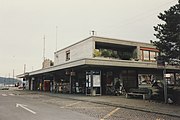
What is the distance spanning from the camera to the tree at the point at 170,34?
15.5m

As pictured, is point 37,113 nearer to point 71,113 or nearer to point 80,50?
point 71,113

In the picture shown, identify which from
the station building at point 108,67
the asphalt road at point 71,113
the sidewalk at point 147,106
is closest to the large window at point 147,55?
the station building at point 108,67

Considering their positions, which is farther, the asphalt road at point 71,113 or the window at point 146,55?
the window at point 146,55

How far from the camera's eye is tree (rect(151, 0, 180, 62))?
1546 centimetres

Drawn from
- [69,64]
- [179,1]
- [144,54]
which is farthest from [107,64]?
[179,1]

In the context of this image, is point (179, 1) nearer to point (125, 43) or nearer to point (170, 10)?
point (170, 10)

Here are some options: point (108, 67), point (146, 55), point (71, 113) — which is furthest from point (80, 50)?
point (71, 113)

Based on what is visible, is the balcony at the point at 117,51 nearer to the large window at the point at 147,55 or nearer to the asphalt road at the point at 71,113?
the large window at the point at 147,55

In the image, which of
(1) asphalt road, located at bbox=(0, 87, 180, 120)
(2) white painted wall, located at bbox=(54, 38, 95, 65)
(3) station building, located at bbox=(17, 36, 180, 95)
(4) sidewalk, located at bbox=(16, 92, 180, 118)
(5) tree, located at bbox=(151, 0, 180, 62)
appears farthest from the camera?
(2) white painted wall, located at bbox=(54, 38, 95, 65)

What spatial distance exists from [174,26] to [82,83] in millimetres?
19607

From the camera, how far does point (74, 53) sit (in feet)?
116

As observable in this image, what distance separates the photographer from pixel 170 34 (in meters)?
15.7

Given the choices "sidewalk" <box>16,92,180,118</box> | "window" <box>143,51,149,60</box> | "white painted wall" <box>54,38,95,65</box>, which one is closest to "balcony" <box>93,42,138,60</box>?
"white painted wall" <box>54,38,95,65</box>

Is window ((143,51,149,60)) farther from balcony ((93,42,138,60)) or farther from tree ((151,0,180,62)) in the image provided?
tree ((151,0,180,62))
